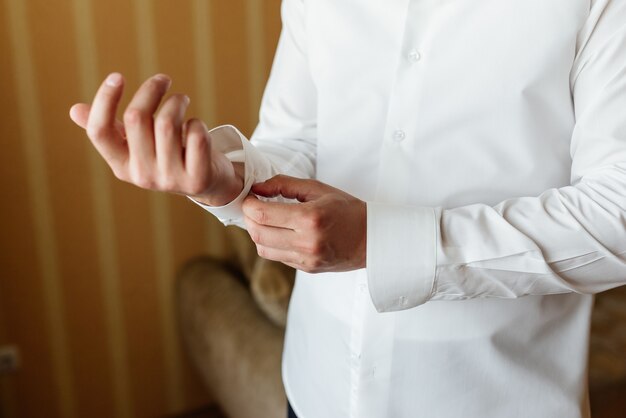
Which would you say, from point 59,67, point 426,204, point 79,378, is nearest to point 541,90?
point 426,204

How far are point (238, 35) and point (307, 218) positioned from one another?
1.56m

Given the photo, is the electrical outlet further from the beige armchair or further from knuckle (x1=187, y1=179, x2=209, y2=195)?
knuckle (x1=187, y1=179, x2=209, y2=195)

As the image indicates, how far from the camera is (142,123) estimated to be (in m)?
0.60

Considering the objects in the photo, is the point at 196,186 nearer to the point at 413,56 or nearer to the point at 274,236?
the point at 274,236

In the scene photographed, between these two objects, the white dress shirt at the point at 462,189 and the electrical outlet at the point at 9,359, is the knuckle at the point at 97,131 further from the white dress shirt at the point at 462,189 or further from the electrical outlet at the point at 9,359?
the electrical outlet at the point at 9,359

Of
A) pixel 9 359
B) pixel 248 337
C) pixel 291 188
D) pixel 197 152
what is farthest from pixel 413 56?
pixel 9 359

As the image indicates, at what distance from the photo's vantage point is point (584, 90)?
0.75m

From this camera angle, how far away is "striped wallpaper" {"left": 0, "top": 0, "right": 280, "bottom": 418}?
5.97 feet

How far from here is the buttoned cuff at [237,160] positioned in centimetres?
78

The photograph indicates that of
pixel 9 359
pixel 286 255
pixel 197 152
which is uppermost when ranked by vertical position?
pixel 197 152

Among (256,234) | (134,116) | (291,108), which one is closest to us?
(134,116)

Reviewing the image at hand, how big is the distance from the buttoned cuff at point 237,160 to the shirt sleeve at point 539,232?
0.16m

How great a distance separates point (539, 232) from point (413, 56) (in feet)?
0.92

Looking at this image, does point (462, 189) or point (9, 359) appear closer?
point (462, 189)
